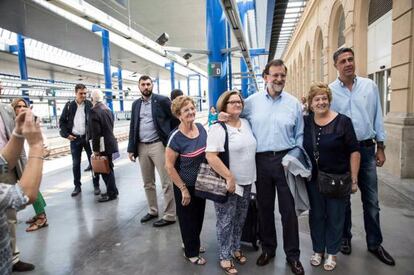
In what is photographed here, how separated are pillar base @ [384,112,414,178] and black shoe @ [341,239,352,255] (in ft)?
9.87

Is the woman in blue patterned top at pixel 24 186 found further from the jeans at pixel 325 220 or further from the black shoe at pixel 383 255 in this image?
the black shoe at pixel 383 255

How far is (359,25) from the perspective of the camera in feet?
23.6

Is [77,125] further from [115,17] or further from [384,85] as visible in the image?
[115,17]

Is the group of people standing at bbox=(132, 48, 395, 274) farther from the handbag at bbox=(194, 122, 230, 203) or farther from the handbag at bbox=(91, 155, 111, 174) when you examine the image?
the handbag at bbox=(91, 155, 111, 174)

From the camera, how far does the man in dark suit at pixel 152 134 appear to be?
3.61 meters

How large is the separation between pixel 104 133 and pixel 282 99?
9.78 ft

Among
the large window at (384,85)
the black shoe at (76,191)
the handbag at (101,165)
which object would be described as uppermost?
the large window at (384,85)

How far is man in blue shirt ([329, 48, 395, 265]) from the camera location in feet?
8.57

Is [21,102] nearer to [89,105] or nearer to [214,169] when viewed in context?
[89,105]

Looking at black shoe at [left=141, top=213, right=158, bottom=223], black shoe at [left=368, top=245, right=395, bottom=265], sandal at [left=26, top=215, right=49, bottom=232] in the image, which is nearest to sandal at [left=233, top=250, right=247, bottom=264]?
black shoe at [left=368, top=245, right=395, bottom=265]

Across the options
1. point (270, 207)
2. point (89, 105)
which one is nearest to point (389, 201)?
point (270, 207)

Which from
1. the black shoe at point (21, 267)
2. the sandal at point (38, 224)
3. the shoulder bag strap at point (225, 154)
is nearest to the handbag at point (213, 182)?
the shoulder bag strap at point (225, 154)

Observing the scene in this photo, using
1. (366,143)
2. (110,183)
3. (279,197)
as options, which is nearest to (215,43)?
(110,183)

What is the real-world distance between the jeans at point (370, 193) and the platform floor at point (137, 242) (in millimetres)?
184
